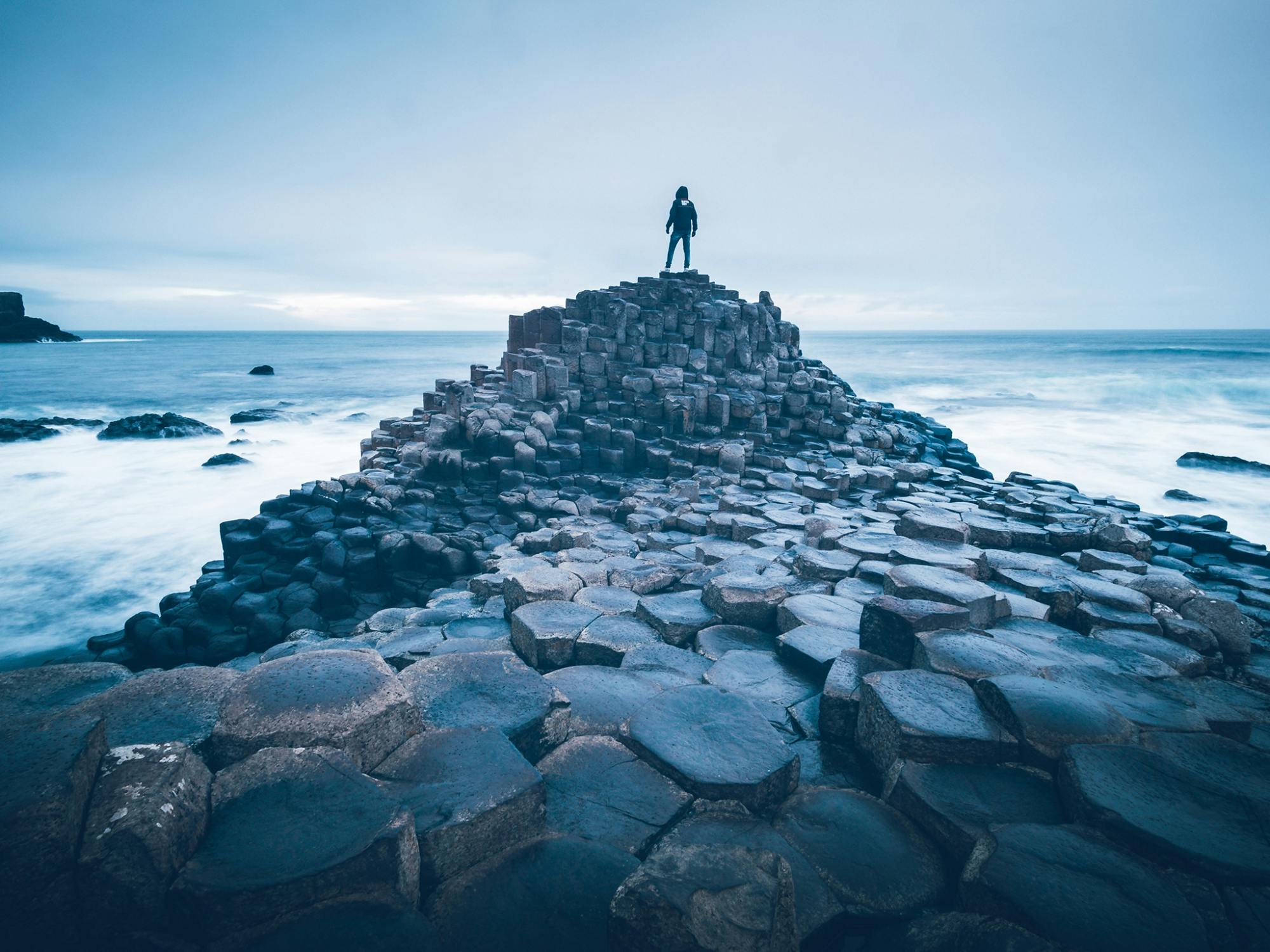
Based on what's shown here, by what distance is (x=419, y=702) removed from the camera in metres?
2.76

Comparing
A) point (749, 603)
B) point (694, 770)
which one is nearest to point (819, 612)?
point (749, 603)

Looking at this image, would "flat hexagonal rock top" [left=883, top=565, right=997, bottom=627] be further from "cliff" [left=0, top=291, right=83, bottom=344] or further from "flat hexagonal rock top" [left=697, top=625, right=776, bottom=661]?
"cliff" [left=0, top=291, right=83, bottom=344]

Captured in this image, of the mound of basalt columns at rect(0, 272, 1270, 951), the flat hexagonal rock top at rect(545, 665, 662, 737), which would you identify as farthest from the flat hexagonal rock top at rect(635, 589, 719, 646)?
the flat hexagonal rock top at rect(545, 665, 662, 737)

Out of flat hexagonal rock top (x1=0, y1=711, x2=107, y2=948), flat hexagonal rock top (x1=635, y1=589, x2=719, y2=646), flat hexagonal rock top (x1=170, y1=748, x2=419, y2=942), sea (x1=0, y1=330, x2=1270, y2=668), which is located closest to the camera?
flat hexagonal rock top (x1=0, y1=711, x2=107, y2=948)

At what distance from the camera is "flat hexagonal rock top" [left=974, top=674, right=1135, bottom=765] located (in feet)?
7.86

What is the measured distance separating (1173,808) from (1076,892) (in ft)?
2.18

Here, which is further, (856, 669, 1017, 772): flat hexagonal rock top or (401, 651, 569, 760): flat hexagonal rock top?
(401, 651, 569, 760): flat hexagonal rock top

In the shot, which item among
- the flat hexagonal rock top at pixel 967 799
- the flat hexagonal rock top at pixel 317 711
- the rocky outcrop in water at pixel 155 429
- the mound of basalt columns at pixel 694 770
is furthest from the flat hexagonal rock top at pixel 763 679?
the rocky outcrop in water at pixel 155 429

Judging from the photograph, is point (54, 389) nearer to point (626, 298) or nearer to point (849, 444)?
point (626, 298)

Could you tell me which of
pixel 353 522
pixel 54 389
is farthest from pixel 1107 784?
pixel 54 389

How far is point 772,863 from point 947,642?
1.89 m

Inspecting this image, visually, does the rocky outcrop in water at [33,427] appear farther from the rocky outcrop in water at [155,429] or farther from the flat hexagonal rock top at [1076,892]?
the flat hexagonal rock top at [1076,892]

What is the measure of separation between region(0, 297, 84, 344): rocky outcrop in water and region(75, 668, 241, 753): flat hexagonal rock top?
110190mm

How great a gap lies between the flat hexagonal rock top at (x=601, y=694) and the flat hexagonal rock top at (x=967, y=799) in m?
1.23
